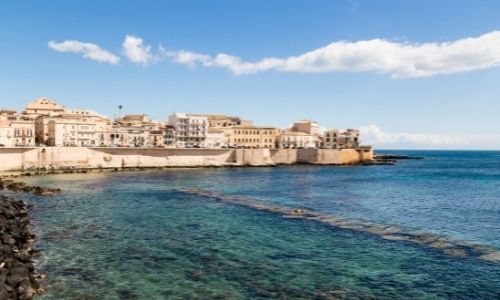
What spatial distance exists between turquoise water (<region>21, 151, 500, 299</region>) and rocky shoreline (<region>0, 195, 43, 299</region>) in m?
0.70

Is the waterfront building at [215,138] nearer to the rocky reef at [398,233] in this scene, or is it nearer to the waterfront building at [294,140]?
the waterfront building at [294,140]

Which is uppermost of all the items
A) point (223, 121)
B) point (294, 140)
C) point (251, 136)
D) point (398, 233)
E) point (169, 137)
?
point (223, 121)

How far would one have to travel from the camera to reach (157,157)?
94.1 meters

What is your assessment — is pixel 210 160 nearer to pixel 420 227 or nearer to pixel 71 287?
pixel 420 227

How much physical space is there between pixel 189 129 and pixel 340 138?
52.5m

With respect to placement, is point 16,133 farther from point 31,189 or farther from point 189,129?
point 31,189

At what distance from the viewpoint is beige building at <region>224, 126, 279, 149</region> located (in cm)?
13512

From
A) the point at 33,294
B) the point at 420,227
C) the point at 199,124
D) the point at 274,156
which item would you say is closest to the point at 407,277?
the point at 420,227

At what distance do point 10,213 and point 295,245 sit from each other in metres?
19.8

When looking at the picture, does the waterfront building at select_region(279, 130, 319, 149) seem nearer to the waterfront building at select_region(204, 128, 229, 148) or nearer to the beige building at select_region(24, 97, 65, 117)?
the waterfront building at select_region(204, 128, 229, 148)

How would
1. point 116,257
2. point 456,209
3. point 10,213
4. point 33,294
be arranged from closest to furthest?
point 33,294
point 116,257
point 10,213
point 456,209

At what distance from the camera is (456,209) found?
145 ft

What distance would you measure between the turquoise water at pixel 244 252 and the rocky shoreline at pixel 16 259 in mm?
697

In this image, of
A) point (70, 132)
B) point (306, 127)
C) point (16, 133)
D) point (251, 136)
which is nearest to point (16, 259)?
point (16, 133)
